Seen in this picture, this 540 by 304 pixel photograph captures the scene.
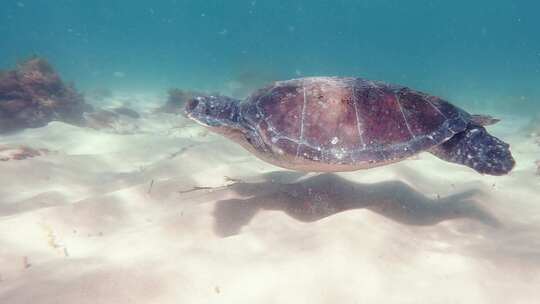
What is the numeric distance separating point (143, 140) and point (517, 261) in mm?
9671

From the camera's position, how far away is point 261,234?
439 centimetres

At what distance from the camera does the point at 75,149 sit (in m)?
9.57

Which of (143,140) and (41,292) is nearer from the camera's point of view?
(41,292)

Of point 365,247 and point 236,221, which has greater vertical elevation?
point 365,247

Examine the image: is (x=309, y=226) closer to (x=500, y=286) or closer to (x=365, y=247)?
(x=365, y=247)

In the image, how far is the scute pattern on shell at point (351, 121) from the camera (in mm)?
4824

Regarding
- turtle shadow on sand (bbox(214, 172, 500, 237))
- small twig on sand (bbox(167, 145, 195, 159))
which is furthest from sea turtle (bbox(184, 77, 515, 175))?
small twig on sand (bbox(167, 145, 195, 159))

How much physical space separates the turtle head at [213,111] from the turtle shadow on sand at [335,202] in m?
1.27

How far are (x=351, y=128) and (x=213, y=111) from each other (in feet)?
7.07

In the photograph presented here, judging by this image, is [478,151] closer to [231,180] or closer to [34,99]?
[231,180]

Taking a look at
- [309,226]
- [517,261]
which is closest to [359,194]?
[309,226]

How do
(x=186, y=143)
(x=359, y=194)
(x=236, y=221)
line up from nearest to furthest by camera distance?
1. (x=236, y=221)
2. (x=359, y=194)
3. (x=186, y=143)

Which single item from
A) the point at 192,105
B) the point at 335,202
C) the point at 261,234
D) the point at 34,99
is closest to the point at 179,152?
the point at 192,105

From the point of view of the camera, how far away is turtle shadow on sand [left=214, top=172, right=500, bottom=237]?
507 cm
